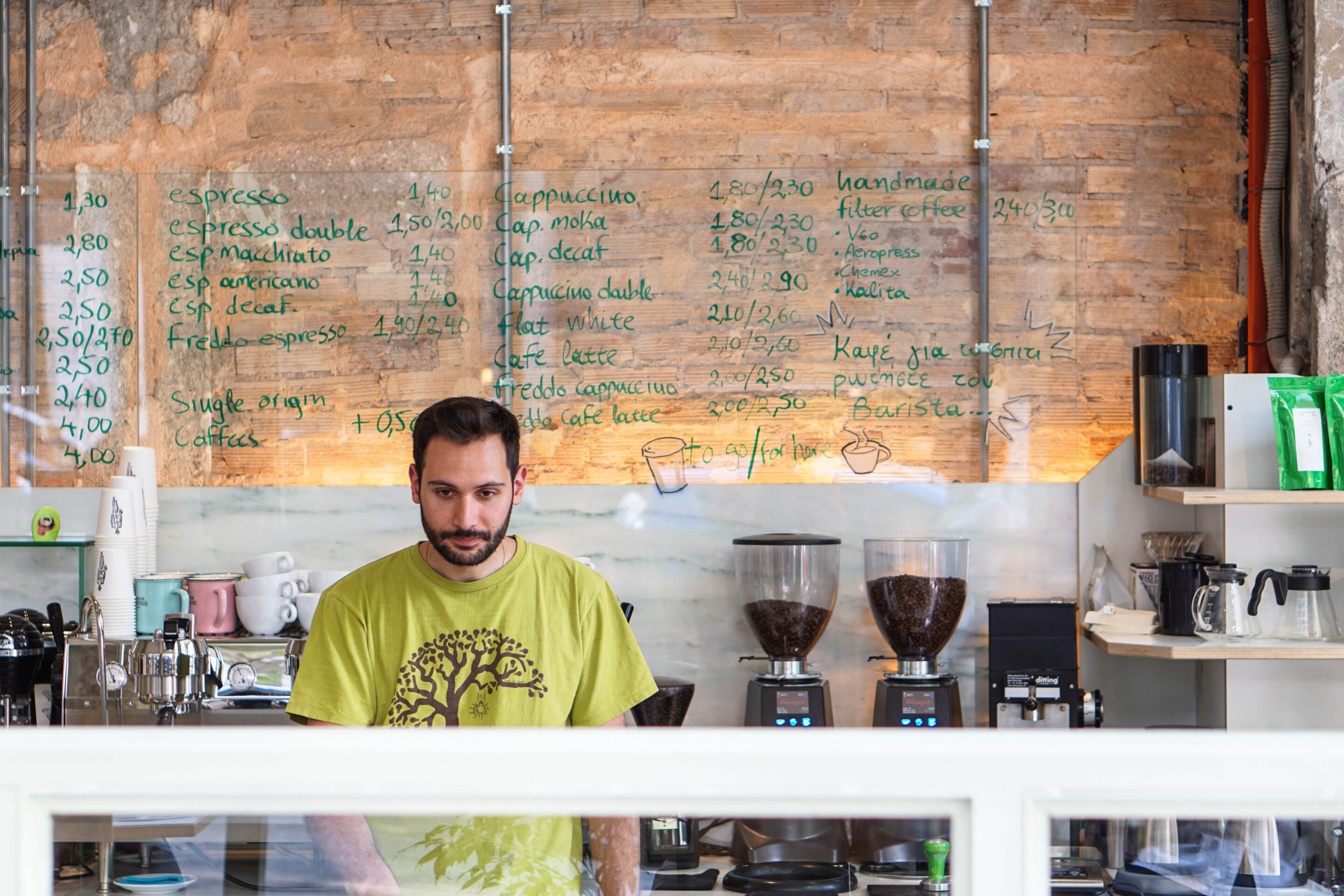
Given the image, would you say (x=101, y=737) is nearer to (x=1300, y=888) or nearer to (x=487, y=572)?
(x=1300, y=888)

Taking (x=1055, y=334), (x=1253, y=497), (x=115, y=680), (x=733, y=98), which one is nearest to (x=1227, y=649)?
(x=1253, y=497)

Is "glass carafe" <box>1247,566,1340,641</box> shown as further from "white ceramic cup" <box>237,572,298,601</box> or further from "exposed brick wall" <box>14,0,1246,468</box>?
"white ceramic cup" <box>237,572,298,601</box>

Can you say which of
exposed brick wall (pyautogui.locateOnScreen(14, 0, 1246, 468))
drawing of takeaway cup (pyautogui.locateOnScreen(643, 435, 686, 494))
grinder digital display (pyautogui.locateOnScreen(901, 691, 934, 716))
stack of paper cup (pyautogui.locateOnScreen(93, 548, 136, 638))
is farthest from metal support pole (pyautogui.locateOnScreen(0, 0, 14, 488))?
grinder digital display (pyautogui.locateOnScreen(901, 691, 934, 716))

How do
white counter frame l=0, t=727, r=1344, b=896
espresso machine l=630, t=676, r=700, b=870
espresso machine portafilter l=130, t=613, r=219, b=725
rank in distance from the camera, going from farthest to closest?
espresso machine portafilter l=130, t=613, r=219, b=725, espresso machine l=630, t=676, r=700, b=870, white counter frame l=0, t=727, r=1344, b=896

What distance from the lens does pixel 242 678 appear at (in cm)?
282

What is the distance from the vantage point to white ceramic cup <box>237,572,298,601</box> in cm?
296

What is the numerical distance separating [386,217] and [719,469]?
111cm

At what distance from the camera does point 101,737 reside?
54 centimetres

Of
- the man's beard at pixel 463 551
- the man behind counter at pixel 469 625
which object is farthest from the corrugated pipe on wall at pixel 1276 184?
the man's beard at pixel 463 551

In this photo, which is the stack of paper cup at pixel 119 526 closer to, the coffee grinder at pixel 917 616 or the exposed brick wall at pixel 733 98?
the exposed brick wall at pixel 733 98

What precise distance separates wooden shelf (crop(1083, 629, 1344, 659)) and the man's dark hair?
1583mm

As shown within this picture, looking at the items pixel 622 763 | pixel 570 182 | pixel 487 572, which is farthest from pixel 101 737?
pixel 570 182

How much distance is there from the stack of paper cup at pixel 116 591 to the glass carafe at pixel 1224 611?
8.37 feet

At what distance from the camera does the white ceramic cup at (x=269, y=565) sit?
3023 millimetres
